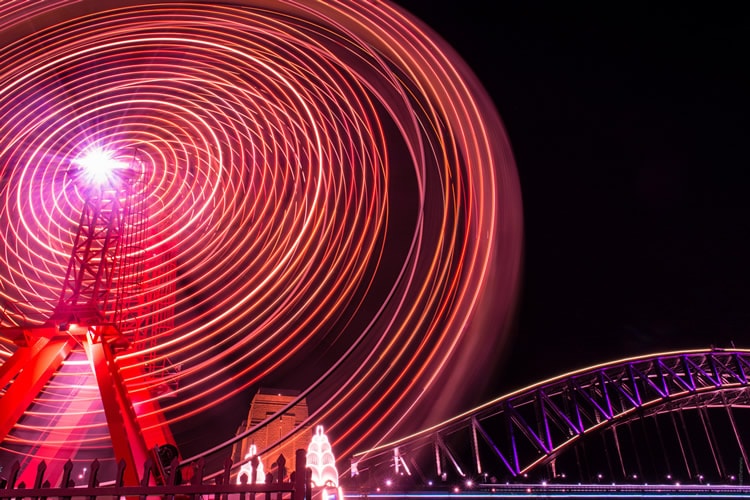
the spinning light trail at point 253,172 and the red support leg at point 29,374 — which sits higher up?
the spinning light trail at point 253,172

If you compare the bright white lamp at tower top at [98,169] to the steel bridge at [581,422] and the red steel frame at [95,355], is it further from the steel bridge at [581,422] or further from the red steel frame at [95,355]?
the steel bridge at [581,422]

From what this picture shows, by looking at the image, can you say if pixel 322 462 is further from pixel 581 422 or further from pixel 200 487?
pixel 581 422

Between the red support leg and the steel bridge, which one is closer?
the red support leg

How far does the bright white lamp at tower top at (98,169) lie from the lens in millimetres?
10812

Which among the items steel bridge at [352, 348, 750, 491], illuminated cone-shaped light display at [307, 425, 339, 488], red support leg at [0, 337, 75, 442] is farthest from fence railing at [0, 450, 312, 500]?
steel bridge at [352, 348, 750, 491]

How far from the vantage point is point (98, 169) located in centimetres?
1083

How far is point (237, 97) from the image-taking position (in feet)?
49.7

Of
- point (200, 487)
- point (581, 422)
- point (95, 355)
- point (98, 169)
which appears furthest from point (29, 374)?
point (581, 422)

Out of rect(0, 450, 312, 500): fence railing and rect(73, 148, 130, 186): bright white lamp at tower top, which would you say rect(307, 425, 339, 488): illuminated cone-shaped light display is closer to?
rect(0, 450, 312, 500): fence railing

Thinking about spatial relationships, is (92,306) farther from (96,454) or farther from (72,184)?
(96,454)

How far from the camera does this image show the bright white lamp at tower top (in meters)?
10.8

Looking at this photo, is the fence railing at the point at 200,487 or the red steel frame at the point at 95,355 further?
the red steel frame at the point at 95,355

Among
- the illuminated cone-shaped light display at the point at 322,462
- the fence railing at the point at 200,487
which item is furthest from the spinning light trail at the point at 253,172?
the fence railing at the point at 200,487

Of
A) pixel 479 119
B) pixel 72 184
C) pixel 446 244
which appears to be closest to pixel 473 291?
pixel 446 244
